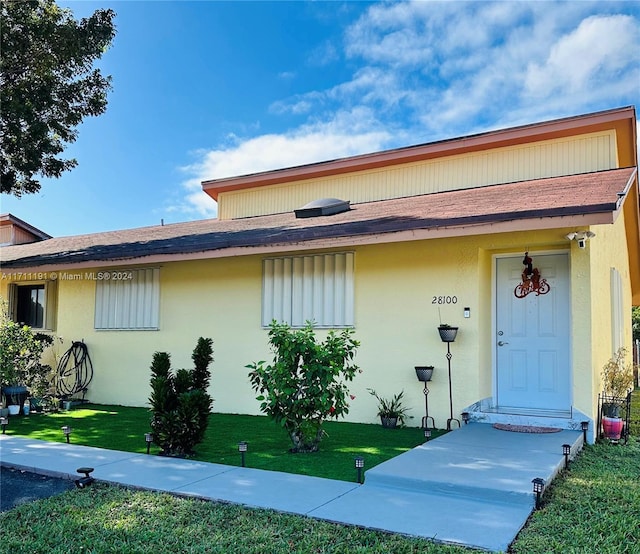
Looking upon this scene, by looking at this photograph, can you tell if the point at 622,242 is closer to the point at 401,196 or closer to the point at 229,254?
the point at 401,196

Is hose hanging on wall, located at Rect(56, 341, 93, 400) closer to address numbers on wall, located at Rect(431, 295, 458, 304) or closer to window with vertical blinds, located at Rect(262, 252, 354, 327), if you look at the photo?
window with vertical blinds, located at Rect(262, 252, 354, 327)

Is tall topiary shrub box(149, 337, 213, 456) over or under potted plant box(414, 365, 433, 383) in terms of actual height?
under

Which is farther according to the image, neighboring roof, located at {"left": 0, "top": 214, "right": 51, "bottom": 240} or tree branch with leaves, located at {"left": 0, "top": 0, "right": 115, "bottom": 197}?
neighboring roof, located at {"left": 0, "top": 214, "right": 51, "bottom": 240}

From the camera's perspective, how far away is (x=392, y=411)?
8281 millimetres

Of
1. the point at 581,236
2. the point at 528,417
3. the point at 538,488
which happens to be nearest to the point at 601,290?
the point at 581,236

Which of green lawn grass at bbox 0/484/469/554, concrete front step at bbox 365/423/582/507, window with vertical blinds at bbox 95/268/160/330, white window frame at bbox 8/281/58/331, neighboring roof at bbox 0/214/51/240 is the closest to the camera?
green lawn grass at bbox 0/484/469/554

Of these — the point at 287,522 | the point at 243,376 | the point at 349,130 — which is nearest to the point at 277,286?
the point at 243,376

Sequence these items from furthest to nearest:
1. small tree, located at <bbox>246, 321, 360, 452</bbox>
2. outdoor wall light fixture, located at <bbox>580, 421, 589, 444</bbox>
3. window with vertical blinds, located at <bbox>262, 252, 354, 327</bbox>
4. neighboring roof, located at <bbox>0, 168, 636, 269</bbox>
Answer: window with vertical blinds, located at <bbox>262, 252, 354, 327</bbox>
outdoor wall light fixture, located at <bbox>580, 421, 589, 444</bbox>
neighboring roof, located at <bbox>0, 168, 636, 269</bbox>
small tree, located at <bbox>246, 321, 360, 452</bbox>

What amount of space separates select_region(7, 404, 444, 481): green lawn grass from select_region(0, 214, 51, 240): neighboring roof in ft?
29.3

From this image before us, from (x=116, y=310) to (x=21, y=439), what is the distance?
4.30 metres

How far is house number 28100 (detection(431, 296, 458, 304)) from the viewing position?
316 inches

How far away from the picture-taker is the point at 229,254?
8992 millimetres

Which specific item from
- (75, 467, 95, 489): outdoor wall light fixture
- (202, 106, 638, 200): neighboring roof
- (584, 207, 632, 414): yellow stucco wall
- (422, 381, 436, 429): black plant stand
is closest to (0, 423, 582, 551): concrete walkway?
(75, 467, 95, 489): outdoor wall light fixture

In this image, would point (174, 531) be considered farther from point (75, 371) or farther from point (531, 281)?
point (75, 371)
